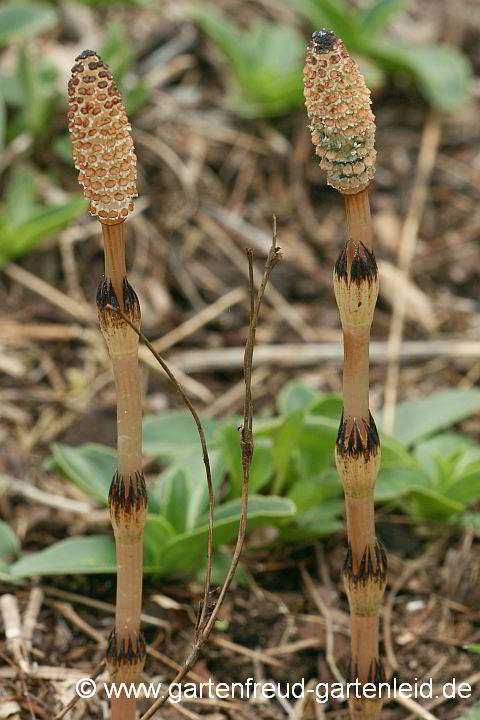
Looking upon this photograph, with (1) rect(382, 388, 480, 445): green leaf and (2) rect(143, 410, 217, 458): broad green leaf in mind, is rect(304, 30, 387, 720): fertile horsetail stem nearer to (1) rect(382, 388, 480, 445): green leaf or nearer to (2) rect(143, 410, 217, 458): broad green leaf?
(2) rect(143, 410, 217, 458): broad green leaf

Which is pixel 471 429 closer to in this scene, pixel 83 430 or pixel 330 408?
pixel 330 408

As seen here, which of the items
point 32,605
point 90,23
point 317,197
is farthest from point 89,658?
point 90,23

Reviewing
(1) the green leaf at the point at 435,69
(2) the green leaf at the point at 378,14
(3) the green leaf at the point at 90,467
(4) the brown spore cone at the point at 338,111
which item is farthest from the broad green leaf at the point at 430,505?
(2) the green leaf at the point at 378,14

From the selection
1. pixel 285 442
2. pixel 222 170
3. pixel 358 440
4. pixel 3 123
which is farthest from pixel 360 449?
pixel 222 170
